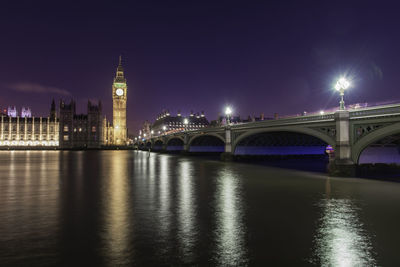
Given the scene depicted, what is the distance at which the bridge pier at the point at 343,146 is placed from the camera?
2803 cm

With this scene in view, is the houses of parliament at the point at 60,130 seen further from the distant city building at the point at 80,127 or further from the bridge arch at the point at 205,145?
the bridge arch at the point at 205,145

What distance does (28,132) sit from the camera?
177750 millimetres

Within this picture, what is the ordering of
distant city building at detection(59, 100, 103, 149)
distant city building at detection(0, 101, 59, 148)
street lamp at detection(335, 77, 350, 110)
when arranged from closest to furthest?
street lamp at detection(335, 77, 350, 110), distant city building at detection(0, 101, 59, 148), distant city building at detection(59, 100, 103, 149)

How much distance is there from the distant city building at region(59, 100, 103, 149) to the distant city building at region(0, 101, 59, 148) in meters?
7.28

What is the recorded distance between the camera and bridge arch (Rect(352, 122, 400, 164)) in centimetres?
2392

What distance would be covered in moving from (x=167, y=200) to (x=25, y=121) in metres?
191

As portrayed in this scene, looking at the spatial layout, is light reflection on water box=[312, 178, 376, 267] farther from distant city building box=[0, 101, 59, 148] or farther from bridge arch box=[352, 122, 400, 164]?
distant city building box=[0, 101, 59, 148]

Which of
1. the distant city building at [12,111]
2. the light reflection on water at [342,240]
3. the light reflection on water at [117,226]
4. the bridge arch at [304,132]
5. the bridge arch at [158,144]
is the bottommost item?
the light reflection on water at [342,240]

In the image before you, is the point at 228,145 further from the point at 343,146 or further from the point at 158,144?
the point at 158,144

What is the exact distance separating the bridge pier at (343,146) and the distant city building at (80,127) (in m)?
170

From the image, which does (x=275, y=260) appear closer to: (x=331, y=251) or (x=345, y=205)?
(x=331, y=251)

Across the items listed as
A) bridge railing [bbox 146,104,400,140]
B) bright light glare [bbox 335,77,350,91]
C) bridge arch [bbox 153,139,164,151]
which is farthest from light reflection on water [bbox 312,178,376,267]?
bridge arch [bbox 153,139,164,151]

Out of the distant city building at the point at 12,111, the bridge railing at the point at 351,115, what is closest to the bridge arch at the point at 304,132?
the bridge railing at the point at 351,115

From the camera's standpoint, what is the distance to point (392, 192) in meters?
19.6
